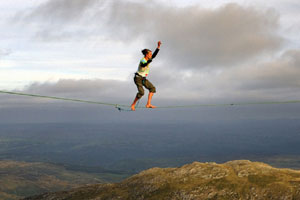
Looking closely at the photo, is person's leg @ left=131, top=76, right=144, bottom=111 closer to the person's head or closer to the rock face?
the person's head

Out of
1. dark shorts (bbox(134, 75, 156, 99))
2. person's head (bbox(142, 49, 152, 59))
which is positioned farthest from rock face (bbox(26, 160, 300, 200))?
person's head (bbox(142, 49, 152, 59))

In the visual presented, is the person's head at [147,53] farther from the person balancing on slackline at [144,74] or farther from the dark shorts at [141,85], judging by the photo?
the dark shorts at [141,85]

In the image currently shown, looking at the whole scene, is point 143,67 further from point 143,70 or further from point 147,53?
point 147,53

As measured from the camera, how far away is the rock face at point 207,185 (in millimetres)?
68825

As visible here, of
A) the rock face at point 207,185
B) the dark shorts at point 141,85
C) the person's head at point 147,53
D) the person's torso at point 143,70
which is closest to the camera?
the person's head at point 147,53

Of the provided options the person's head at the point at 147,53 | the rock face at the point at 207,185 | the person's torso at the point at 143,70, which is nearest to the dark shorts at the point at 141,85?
the person's torso at the point at 143,70

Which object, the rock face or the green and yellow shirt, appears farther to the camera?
the rock face

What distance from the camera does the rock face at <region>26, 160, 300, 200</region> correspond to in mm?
68825

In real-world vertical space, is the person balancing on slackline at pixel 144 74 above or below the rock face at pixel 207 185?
above

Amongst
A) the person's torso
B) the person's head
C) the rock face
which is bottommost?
the rock face

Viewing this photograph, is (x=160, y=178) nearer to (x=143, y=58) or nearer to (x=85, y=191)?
(x=85, y=191)

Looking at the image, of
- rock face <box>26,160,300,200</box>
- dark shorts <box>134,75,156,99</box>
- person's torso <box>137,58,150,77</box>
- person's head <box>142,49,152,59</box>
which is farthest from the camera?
Result: rock face <box>26,160,300,200</box>

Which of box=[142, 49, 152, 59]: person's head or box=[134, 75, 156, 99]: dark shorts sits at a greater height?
box=[142, 49, 152, 59]: person's head

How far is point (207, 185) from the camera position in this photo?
83625 mm
